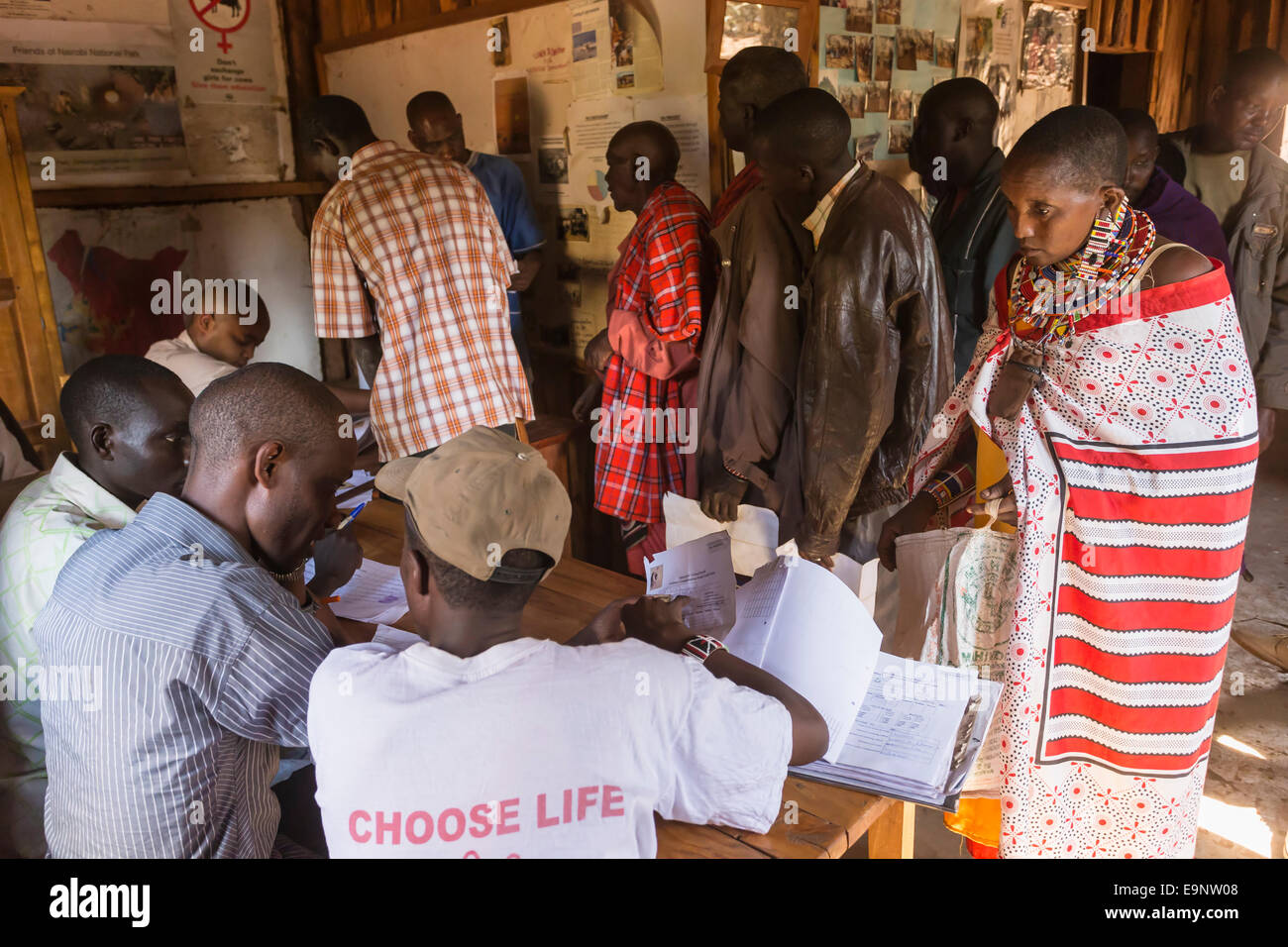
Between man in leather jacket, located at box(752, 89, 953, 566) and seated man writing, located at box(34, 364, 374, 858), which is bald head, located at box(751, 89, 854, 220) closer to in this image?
man in leather jacket, located at box(752, 89, 953, 566)

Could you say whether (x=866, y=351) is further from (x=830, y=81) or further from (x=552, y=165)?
(x=552, y=165)

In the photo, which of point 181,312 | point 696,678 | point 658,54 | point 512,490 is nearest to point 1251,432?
point 696,678

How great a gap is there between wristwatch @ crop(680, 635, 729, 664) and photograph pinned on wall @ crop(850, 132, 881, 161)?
8.61 ft

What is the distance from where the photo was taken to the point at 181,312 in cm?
453

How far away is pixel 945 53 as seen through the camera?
12.2ft

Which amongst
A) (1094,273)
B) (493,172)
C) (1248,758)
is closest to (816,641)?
(1094,273)

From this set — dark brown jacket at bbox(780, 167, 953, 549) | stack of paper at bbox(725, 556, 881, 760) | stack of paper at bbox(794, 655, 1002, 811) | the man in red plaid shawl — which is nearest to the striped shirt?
stack of paper at bbox(725, 556, 881, 760)

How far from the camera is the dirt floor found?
2410 millimetres

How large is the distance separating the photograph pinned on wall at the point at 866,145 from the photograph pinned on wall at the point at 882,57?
0.20 metres

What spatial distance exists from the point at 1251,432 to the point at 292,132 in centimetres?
464

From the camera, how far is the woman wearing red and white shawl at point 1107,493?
156 cm

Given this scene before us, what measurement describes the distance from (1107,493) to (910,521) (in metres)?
0.41
